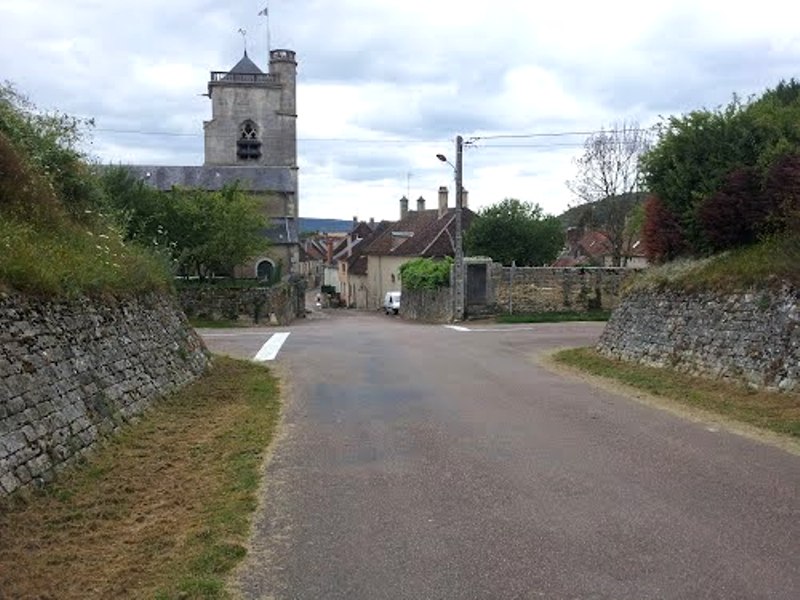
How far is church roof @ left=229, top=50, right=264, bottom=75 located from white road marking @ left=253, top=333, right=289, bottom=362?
4978 centimetres

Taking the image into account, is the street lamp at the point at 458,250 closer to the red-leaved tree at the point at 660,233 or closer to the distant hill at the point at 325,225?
the red-leaved tree at the point at 660,233

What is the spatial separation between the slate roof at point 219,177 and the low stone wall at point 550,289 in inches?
1099

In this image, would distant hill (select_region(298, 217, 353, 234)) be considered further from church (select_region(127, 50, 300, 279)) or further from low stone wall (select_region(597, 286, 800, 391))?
low stone wall (select_region(597, 286, 800, 391))

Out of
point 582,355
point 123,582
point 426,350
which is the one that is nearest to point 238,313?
point 426,350

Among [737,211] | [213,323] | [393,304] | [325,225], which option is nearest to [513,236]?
[393,304]

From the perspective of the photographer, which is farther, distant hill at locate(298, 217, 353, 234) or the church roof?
distant hill at locate(298, 217, 353, 234)

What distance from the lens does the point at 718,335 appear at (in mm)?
14773

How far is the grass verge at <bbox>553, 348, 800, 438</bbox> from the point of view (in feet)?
36.2

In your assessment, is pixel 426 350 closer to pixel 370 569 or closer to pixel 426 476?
pixel 426 476

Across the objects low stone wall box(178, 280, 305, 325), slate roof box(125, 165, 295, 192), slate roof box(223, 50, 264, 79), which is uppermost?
slate roof box(223, 50, 264, 79)

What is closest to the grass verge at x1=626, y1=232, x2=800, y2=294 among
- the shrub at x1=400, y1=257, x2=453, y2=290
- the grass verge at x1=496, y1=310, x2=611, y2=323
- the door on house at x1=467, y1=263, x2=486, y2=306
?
the grass verge at x1=496, y1=310, x2=611, y2=323

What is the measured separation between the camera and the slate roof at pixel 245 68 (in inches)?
2849

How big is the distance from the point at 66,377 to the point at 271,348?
14.1 metres

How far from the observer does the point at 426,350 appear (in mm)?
22172
